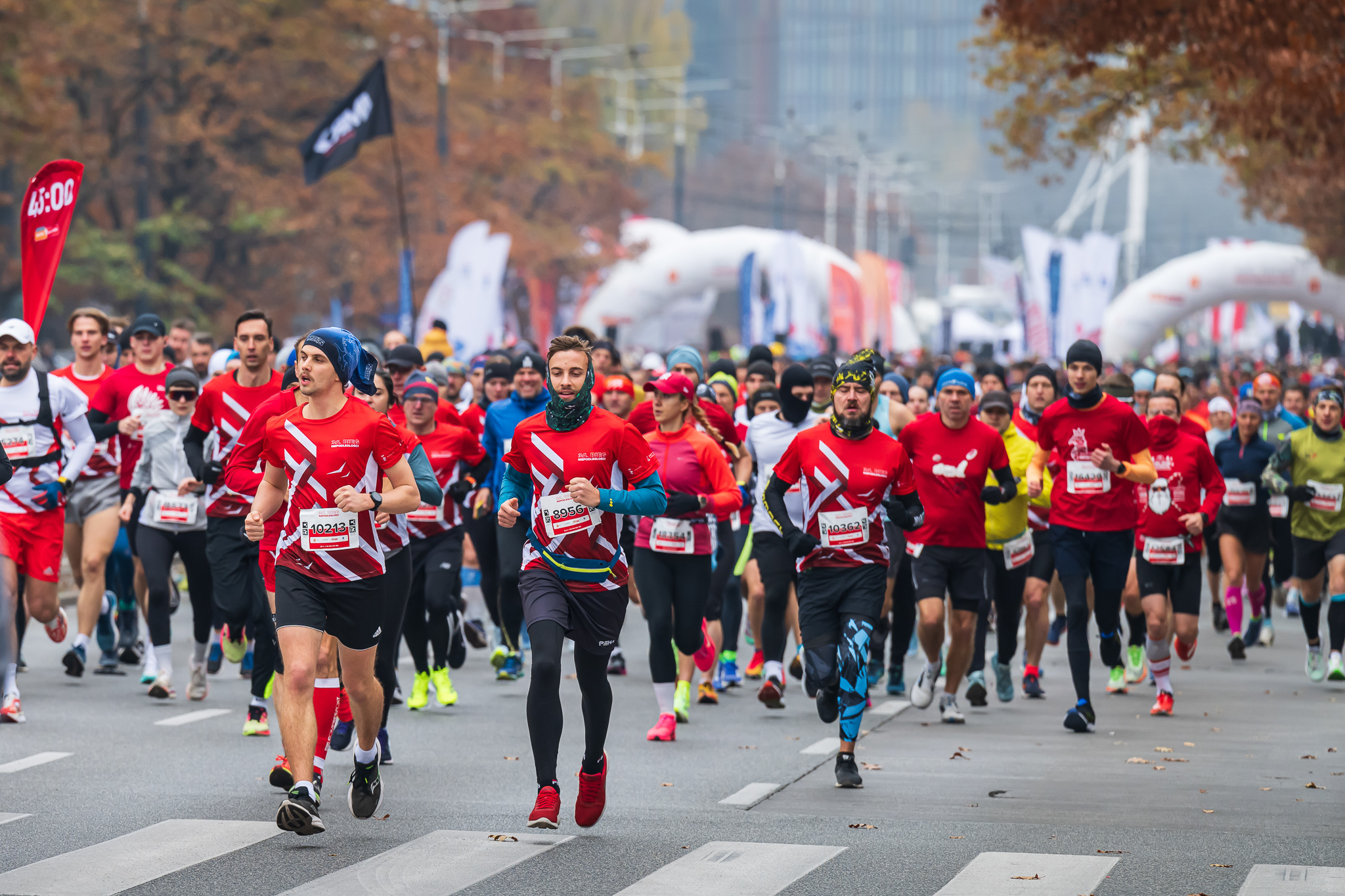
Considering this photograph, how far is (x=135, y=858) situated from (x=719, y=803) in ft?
8.25

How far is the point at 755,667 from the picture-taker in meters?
13.4

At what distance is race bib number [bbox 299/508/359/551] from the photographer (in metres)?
7.54

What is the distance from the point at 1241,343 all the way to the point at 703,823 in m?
80.0

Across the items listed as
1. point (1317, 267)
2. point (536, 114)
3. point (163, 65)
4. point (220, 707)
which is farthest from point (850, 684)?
point (536, 114)

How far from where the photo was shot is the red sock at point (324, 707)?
784cm

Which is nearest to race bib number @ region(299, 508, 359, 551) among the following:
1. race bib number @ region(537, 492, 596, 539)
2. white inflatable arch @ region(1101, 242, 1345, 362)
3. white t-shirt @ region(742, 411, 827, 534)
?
race bib number @ region(537, 492, 596, 539)

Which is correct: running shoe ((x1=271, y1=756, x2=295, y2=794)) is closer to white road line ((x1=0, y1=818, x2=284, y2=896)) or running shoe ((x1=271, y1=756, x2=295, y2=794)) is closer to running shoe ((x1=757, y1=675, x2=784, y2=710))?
white road line ((x1=0, y1=818, x2=284, y2=896))

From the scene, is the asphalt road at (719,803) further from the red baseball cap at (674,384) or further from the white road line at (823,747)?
the red baseball cap at (674,384)

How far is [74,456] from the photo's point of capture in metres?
11.2

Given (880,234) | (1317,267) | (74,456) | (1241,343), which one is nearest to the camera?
(74,456)

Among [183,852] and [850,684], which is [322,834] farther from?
Answer: [850,684]

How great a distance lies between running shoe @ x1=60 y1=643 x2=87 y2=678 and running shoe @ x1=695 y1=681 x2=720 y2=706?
149 inches

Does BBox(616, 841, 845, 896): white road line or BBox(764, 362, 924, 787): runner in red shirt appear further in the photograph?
BBox(764, 362, 924, 787): runner in red shirt

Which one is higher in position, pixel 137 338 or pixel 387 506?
pixel 137 338
